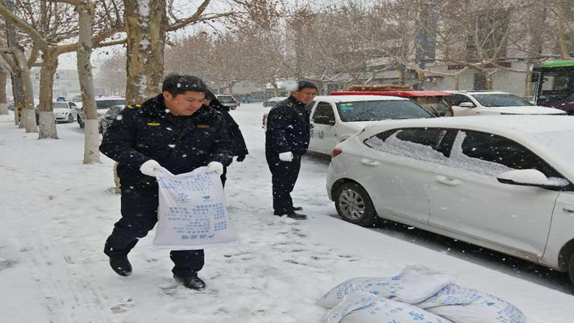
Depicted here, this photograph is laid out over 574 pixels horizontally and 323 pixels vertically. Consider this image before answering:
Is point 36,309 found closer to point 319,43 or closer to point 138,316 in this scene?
point 138,316

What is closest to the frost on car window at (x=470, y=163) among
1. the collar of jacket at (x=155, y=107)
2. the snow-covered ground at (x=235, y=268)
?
the snow-covered ground at (x=235, y=268)

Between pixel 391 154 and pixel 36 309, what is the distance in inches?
146

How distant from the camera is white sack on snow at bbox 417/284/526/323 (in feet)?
9.18

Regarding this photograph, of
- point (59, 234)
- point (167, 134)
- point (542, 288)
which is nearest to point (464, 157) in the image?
point (542, 288)

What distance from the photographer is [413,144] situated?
5156 mm

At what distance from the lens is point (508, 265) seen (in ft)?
15.2

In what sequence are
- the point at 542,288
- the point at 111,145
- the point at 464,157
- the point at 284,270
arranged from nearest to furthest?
the point at 111,145, the point at 542,288, the point at 284,270, the point at 464,157

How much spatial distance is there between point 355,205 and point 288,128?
4.04 feet

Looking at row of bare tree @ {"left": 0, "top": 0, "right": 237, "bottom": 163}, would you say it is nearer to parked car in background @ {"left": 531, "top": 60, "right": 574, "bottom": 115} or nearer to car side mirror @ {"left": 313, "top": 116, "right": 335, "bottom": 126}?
car side mirror @ {"left": 313, "top": 116, "right": 335, "bottom": 126}

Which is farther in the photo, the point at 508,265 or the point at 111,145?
the point at 508,265

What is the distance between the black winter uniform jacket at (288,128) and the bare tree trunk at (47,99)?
12709mm

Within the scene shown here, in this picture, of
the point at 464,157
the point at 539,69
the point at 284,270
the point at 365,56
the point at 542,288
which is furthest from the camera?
the point at 365,56

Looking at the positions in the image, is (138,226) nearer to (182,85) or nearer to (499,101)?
(182,85)

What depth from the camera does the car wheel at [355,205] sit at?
552 centimetres
